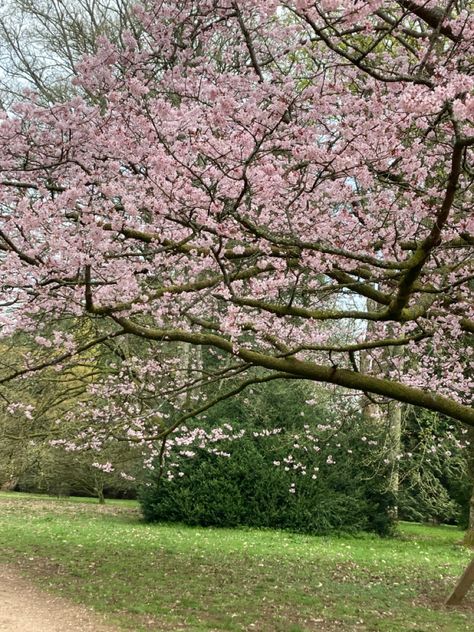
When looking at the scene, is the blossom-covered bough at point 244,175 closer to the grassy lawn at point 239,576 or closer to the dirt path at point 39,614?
the grassy lawn at point 239,576

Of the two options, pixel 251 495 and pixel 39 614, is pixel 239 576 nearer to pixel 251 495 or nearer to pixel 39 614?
pixel 39 614

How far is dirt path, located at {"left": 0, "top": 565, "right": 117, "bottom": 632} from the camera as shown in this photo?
18.8 ft

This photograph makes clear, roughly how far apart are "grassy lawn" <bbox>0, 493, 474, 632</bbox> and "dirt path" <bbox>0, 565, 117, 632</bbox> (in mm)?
224

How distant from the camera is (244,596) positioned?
24.0 ft

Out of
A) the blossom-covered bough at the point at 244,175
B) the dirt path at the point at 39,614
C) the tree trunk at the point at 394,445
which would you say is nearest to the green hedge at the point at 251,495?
the tree trunk at the point at 394,445

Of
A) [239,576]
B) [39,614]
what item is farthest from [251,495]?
[39,614]

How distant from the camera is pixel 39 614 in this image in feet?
20.4

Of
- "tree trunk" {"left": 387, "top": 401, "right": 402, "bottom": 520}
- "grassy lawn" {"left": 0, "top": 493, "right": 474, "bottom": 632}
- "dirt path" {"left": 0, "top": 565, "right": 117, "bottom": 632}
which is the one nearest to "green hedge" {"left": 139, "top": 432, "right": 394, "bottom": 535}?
"tree trunk" {"left": 387, "top": 401, "right": 402, "bottom": 520}

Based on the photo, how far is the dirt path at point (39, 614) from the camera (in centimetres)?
574

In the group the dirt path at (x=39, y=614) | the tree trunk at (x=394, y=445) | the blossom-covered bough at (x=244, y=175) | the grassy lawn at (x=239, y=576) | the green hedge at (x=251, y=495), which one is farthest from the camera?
the green hedge at (x=251, y=495)

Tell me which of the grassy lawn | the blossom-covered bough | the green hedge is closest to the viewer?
the blossom-covered bough

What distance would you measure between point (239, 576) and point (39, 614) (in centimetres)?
306

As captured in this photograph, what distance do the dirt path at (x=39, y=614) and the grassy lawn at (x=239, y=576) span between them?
224 mm

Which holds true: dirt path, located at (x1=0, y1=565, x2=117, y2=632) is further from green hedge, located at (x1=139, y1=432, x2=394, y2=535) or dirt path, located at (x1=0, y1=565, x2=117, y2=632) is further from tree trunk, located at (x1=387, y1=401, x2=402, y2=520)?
tree trunk, located at (x1=387, y1=401, x2=402, y2=520)
